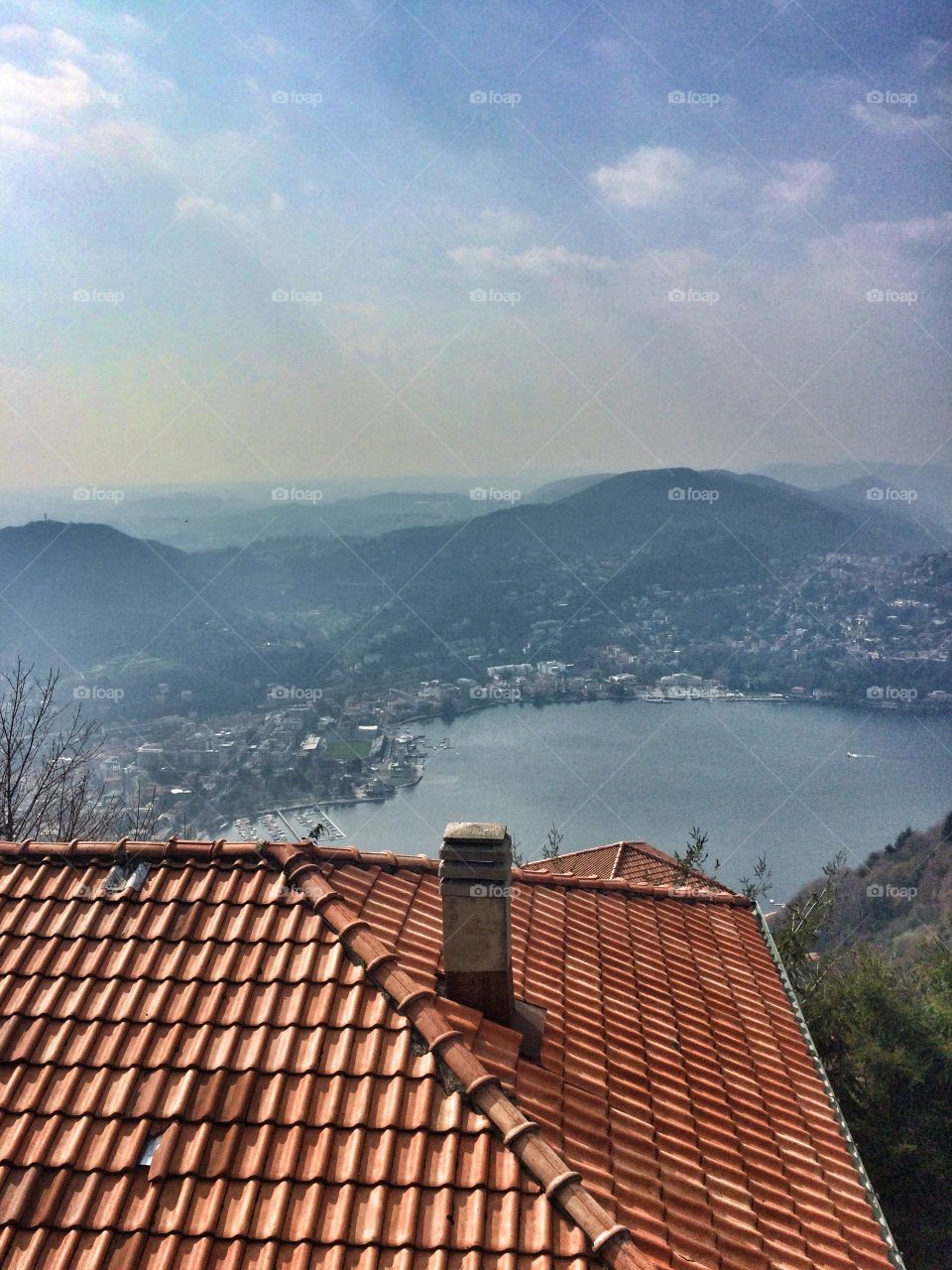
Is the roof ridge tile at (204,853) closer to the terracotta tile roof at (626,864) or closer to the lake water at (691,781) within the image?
the terracotta tile roof at (626,864)

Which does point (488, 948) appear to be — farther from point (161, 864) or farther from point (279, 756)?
point (279, 756)

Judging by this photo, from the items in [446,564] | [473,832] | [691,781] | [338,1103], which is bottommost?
[691,781]

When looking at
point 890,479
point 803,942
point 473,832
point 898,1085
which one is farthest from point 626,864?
point 890,479

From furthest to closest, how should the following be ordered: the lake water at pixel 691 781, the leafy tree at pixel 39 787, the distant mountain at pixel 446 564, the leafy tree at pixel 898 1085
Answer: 1. the lake water at pixel 691 781
2. the distant mountain at pixel 446 564
3. the leafy tree at pixel 39 787
4. the leafy tree at pixel 898 1085

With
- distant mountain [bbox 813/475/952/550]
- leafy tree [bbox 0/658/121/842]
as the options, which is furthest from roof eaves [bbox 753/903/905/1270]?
distant mountain [bbox 813/475/952/550]

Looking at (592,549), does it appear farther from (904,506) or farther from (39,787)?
(39,787)

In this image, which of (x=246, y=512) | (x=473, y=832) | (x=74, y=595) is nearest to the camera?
(x=473, y=832)

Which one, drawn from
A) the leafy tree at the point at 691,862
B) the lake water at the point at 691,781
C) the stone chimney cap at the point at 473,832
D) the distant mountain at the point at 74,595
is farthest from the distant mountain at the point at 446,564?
the stone chimney cap at the point at 473,832
